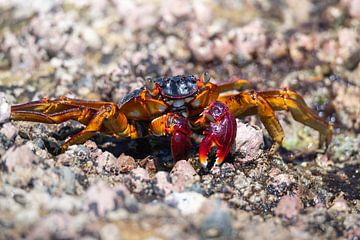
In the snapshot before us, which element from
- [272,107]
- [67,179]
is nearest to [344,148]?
[272,107]

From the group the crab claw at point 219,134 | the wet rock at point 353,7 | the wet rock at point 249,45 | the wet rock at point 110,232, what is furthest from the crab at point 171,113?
the wet rock at point 353,7

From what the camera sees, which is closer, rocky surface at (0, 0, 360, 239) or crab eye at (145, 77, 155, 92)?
rocky surface at (0, 0, 360, 239)

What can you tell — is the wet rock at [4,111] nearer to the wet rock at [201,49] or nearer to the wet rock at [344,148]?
the wet rock at [201,49]

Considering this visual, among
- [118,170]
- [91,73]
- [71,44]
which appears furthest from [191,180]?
[71,44]

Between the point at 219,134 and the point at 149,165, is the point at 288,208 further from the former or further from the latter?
the point at 149,165

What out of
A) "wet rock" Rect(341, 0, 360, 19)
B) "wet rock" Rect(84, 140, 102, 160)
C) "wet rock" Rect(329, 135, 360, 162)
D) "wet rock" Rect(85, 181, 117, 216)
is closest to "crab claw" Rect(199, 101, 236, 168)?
"wet rock" Rect(84, 140, 102, 160)

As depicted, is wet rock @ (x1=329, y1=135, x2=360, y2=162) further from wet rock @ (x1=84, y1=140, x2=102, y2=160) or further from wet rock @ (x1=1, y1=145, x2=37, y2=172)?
wet rock @ (x1=1, y1=145, x2=37, y2=172)
